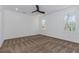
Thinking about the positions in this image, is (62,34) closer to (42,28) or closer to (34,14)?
(42,28)

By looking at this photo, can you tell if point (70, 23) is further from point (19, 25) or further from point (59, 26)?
point (19, 25)

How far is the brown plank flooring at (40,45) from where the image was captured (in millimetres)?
1428

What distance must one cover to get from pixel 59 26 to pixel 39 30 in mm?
324

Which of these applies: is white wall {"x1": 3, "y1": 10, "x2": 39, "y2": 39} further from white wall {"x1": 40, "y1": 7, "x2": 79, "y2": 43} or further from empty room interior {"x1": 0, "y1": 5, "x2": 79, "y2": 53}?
white wall {"x1": 40, "y1": 7, "x2": 79, "y2": 43}

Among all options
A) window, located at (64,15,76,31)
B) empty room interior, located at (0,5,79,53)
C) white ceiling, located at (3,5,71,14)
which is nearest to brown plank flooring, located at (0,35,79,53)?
empty room interior, located at (0,5,79,53)

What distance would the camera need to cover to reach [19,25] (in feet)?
4.87

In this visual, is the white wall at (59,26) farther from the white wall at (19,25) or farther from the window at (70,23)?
the white wall at (19,25)

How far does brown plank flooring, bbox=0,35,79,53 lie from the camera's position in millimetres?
1428

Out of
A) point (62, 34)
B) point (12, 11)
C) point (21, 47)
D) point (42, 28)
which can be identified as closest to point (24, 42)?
point (21, 47)

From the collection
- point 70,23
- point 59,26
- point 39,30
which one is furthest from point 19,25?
point 70,23

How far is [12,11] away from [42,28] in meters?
0.46

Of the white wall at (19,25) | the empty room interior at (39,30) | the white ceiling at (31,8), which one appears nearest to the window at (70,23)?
the empty room interior at (39,30)

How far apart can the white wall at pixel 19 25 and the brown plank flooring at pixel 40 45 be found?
80mm

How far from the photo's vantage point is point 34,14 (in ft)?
4.67
